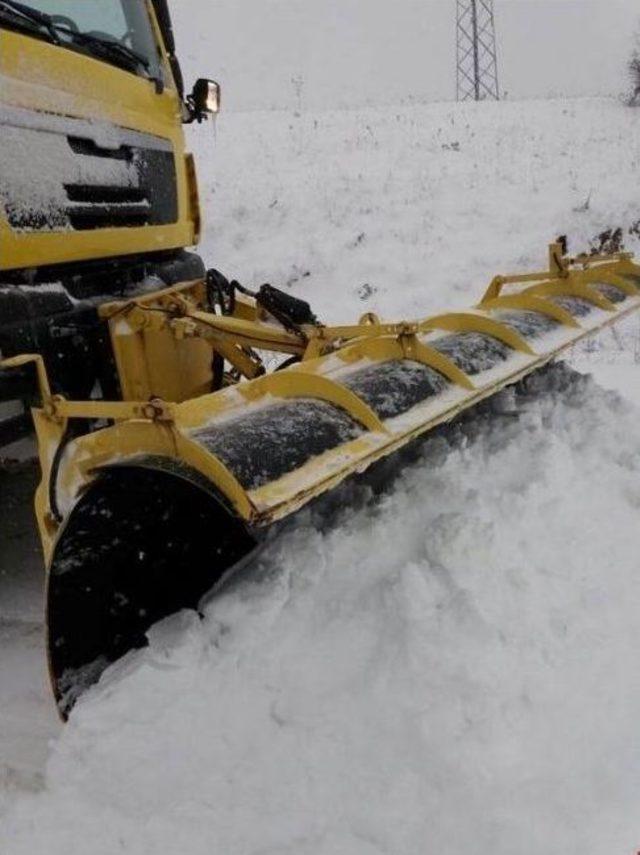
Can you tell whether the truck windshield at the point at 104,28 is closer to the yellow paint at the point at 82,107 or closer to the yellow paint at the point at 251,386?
the yellow paint at the point at 82,107

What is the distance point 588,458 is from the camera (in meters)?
3.25

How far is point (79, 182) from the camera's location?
3068 mm

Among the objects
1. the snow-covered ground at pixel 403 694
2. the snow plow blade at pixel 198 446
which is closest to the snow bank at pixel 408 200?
the snow plow blade at pixel 198 446

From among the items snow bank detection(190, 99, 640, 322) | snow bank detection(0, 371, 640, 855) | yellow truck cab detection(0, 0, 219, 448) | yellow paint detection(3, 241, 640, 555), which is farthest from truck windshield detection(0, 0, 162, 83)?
snow bank detection(190, 99, 640, 322)

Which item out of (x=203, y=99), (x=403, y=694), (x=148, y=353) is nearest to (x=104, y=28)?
(x=203, y=99)

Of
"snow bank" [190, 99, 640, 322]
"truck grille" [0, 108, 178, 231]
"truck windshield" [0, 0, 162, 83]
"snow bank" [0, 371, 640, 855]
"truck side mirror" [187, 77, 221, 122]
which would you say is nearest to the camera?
"snow bank" [0, 371, 640, 855]

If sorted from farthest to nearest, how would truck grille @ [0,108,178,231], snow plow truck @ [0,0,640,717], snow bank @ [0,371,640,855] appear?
truck grille @ [0,108,178,231], snow plow truck @ [0,0,640,717], snow bank @ [0,371,640,855]

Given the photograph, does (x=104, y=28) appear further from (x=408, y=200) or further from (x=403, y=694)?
(x=408, y=200)

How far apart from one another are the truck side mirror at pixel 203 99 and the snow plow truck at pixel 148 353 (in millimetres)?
13

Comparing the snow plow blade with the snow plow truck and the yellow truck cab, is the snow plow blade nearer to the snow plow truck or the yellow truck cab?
the snow plow truck

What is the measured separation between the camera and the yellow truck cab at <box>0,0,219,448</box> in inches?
109

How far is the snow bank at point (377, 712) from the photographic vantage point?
1.78 metres

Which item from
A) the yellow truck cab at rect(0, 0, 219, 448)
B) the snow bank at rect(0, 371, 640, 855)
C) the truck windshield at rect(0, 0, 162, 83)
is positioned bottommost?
the snow bank at rect(0, 371, 640, 855)

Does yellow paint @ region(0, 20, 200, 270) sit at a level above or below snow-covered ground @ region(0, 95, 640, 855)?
above
